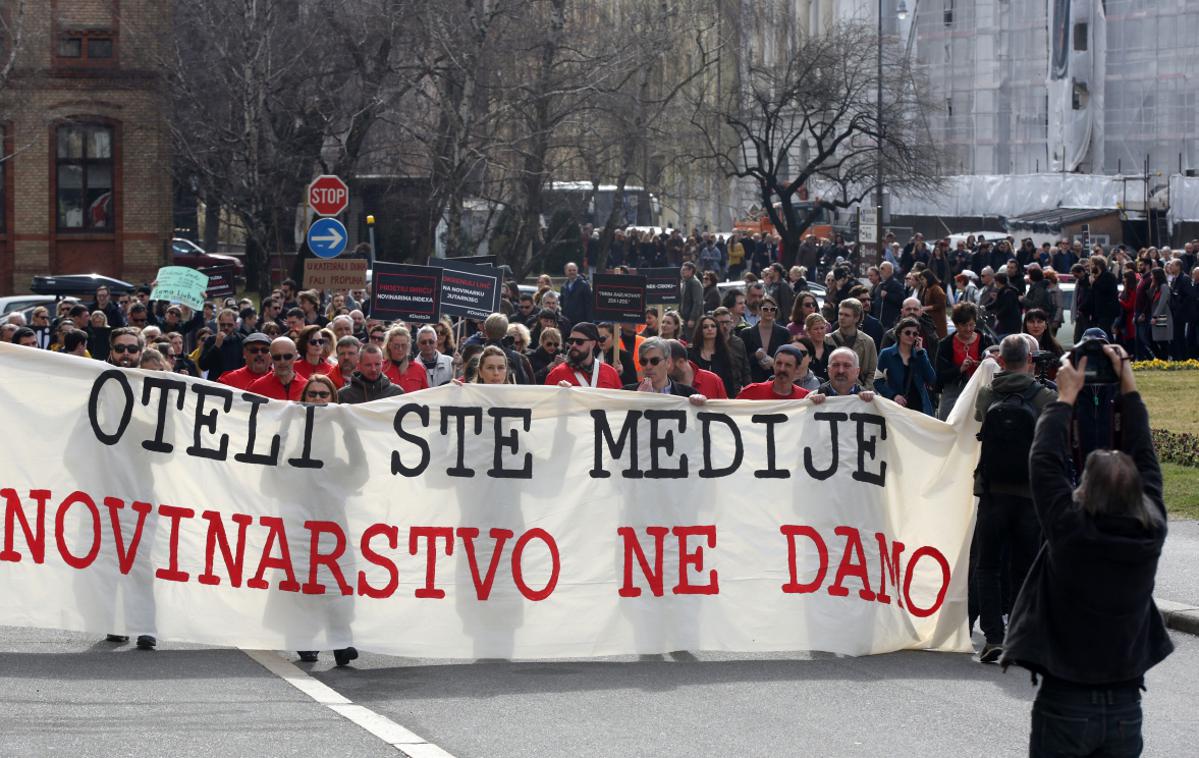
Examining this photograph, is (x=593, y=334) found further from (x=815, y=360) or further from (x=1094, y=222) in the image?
(x=1094, y=222)

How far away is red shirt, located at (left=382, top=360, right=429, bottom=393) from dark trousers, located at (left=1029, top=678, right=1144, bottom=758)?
790 centimetres

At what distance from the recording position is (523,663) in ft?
30.2

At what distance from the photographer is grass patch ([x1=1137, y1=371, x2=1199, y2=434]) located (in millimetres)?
20562

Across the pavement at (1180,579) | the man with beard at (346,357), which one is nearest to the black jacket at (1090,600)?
the pavement at (1180,579)

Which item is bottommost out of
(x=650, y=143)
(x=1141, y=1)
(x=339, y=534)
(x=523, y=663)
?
(x=523, y=663)

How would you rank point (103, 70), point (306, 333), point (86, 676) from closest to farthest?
point (86, 676), point (306, 333), point (103, 70)

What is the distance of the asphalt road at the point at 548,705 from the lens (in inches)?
290

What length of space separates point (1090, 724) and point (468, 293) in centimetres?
1329

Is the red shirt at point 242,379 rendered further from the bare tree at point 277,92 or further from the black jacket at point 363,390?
the bare tree at point 277,92

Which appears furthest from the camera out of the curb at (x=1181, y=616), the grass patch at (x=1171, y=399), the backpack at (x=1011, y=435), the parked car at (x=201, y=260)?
the parked car at (x=201, y=260)

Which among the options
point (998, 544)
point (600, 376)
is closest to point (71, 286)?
point (600, 376)

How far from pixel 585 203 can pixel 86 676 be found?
39546 millimetres

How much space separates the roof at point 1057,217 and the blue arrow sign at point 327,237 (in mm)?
37604

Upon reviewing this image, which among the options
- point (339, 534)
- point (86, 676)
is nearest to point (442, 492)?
point (339, 534)
